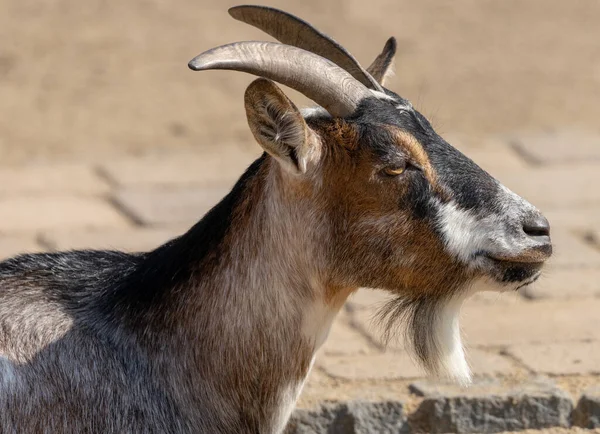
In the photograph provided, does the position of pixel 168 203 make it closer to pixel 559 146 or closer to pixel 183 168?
pixel 183 168

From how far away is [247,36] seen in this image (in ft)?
37.1

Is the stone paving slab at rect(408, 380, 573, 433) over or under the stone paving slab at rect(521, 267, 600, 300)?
under

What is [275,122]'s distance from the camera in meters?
3.88

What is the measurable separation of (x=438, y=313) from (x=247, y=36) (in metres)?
7.46

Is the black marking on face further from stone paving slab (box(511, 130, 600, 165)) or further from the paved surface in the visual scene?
stone paving slab (box(511, 130, 600, 165))

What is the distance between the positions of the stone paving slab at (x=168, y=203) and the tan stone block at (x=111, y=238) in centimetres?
16

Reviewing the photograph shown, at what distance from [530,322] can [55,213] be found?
2971 millimetres

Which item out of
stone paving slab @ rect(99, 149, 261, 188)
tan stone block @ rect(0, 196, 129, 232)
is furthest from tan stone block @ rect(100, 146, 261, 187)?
tan stone block @ rect(0, 196, 129, 232)

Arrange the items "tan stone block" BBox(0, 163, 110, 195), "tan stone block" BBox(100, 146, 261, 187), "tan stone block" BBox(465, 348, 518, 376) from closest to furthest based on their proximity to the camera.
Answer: "tan stone block" BBox(465, 348, 518, 376) < "tan stone block" BBox(0, 163, 110, 195) < "tan stone block" BBox(100, 146, 261, 187)

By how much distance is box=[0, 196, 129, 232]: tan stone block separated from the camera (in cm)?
747

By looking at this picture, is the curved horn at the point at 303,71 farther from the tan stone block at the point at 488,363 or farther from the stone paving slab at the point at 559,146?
the stone paving slab at the point at 559,146

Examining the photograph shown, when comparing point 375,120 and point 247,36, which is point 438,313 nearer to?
point 375,120

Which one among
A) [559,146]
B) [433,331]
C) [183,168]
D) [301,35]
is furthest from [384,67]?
[559,146]

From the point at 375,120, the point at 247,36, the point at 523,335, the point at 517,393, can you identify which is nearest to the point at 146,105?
the point at 247,36
